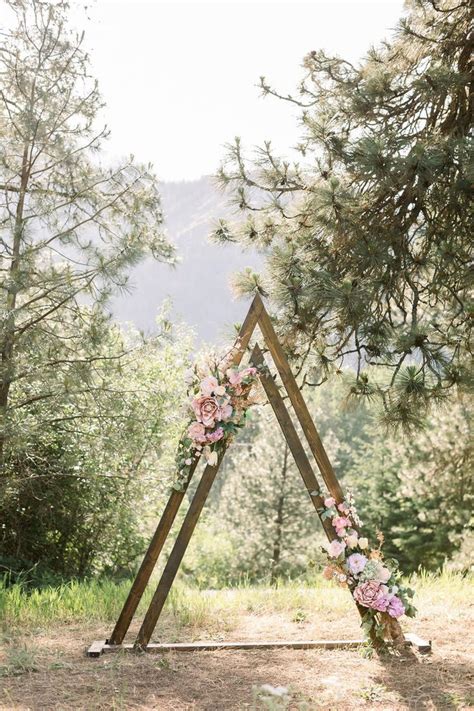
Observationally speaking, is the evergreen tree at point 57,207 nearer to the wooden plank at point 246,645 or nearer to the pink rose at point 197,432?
the pink rose at point 197,432

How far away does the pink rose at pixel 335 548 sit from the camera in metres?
3.81

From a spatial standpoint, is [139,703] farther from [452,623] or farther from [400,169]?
[400,169]

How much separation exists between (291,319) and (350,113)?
4.27 ft

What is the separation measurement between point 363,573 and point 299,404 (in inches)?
37.0

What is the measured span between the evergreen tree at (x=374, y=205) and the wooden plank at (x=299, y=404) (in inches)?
8.2

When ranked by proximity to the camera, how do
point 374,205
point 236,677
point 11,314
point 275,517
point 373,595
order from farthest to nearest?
point 275,517 < point 11,314 < point 374,205 < point 373,595 < point 236,677

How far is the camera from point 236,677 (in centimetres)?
347

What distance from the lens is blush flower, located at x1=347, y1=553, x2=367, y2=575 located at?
3.80 metres

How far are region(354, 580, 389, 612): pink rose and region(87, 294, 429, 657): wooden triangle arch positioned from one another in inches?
3.9

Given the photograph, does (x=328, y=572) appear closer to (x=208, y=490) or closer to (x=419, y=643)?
(x=419, y=643)

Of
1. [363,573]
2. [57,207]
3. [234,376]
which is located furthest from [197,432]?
[57,207]

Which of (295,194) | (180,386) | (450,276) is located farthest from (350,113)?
(180,386)

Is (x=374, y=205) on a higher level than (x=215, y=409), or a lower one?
higher

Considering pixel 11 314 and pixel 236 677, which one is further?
pixel 11 314
